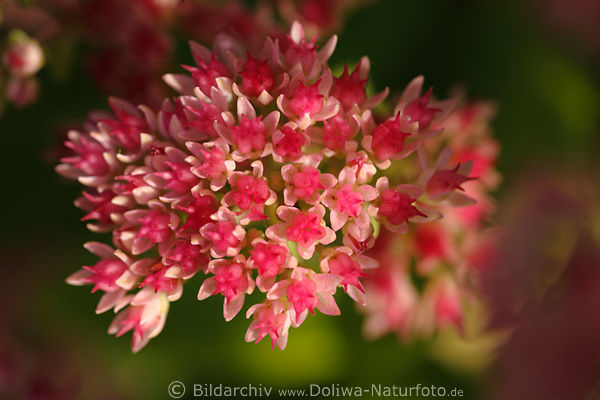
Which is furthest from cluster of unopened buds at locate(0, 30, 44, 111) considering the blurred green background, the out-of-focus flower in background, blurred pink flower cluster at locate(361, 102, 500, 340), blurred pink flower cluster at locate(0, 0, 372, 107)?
the out-of-focus flower in background

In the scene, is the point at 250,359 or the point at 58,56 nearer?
the point at 58,56

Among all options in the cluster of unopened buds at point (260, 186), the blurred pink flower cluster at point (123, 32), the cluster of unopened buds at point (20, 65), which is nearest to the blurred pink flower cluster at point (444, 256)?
the cluster of unopened buds at point (260, 186)

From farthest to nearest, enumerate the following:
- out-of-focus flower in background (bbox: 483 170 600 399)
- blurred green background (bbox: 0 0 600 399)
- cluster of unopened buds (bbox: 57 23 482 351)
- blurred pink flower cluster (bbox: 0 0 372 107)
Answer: blurred green background (bbox: 0 0 600 399)
blurred pink flower cluster (bbox: 0 0 372 107)
out-of-focus flower in background (bbox: 483 170 600 399)
cluster of unopened buds (bbox: 57 23 482 351)

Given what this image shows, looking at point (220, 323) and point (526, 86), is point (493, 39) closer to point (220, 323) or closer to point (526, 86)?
point (526, 86)

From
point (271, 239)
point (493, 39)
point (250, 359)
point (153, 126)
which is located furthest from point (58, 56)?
point (493, 39)

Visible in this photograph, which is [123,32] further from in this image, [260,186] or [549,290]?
[549,290]

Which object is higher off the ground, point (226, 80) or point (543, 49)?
point (543, 49)

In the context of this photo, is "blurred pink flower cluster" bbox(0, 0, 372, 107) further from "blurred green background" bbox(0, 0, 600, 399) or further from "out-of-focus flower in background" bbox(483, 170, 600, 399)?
"out-of-focus flower in background" bbox(483, 170, 600, 399)
